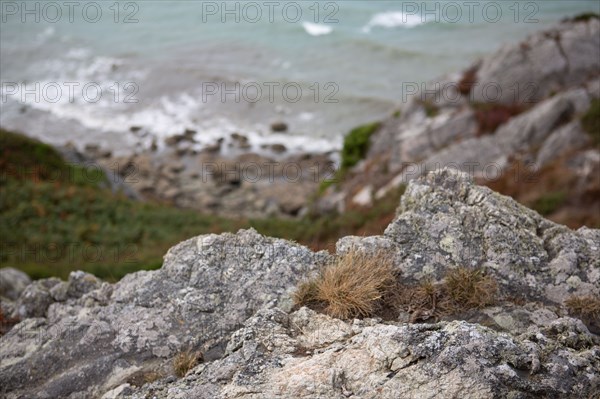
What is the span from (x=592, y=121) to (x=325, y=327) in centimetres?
2157

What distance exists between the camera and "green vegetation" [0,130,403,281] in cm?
2117

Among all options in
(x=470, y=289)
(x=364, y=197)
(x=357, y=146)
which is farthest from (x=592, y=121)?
(x=470, y=289)

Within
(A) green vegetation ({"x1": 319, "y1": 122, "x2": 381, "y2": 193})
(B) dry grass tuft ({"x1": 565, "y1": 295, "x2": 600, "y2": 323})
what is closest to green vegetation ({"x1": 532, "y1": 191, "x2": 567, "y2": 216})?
(B) dry grass tuft ({"x1": 565, "y1": 295, "x2": 600, "y2": 323})

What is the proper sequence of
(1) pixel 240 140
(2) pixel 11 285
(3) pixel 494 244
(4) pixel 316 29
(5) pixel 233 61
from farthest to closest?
1. (4) pixel 316 29
2. (5) pixel 233 61
3. (1) pixel 240 140
4. (2) pixel 11 285
5. (3) pixel 494 244

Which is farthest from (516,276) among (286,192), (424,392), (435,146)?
(286,192)

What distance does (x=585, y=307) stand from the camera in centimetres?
738

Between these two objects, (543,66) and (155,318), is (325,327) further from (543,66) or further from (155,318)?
(543,66)

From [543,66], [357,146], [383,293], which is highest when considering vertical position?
[543,66]

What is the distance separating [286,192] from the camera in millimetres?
37000

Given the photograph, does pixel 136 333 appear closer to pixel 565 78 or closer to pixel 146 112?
pixel 565 78

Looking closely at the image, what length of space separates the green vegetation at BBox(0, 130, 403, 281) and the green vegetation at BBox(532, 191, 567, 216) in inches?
201

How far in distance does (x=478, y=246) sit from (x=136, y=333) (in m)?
5.50

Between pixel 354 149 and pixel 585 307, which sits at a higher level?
pixel 585 307

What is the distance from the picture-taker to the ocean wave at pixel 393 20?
6025cm
